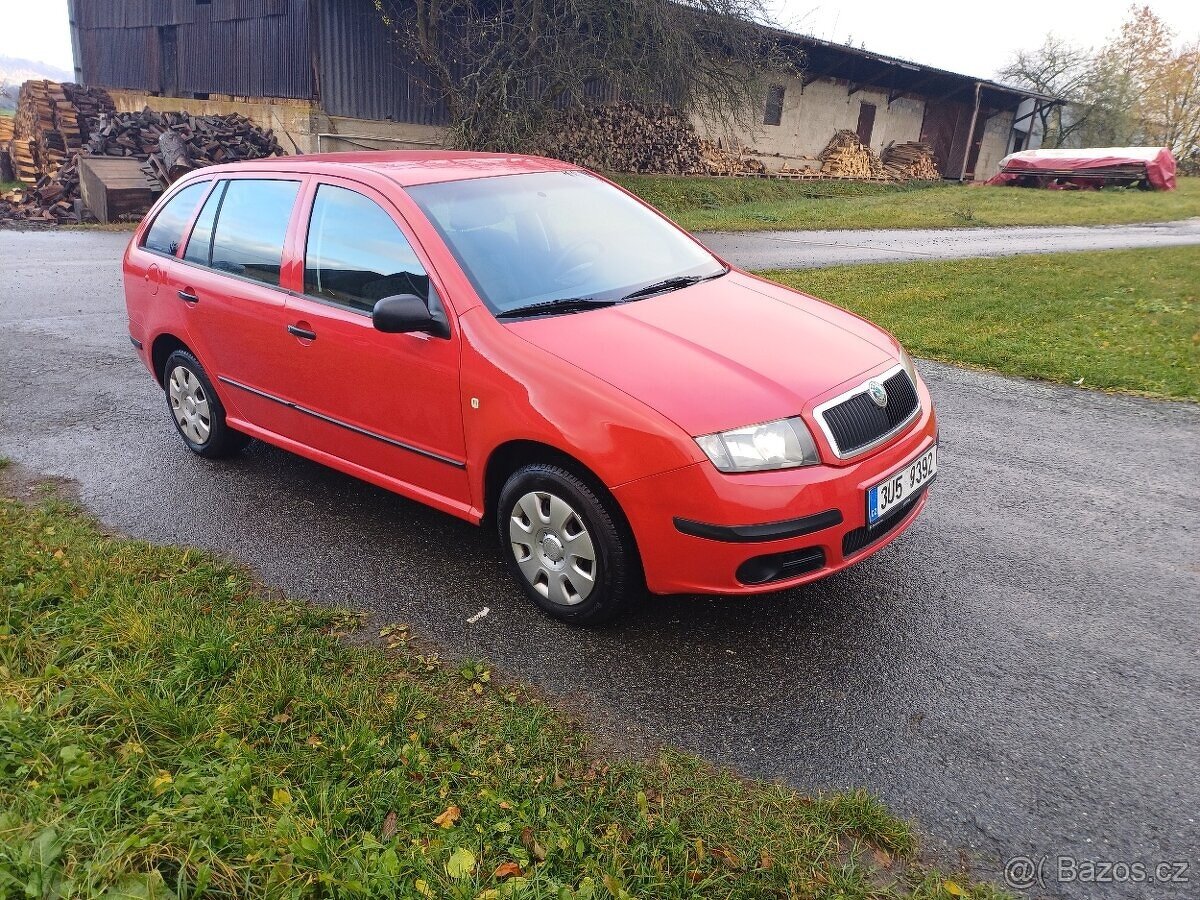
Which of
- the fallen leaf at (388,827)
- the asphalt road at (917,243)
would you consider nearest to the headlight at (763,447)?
the fallen leaf at (388,827)

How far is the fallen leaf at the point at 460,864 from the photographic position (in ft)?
7.12

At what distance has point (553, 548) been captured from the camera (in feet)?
11.0

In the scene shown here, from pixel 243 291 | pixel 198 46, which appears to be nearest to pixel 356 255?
pixel 243 291

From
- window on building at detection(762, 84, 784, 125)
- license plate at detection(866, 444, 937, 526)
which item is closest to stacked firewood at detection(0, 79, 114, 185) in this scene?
window on building at detection(762, 84, 784, 125)

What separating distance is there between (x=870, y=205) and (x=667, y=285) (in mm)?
20814

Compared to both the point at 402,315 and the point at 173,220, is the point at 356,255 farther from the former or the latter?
the point at 173,220

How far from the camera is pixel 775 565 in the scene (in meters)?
3.04

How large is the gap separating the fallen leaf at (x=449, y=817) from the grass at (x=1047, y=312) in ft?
20.5

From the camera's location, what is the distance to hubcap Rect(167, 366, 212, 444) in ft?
16.5

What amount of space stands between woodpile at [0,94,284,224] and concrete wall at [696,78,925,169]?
13.9 meters

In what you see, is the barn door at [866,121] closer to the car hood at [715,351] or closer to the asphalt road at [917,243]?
the asphalt road at [917,243]

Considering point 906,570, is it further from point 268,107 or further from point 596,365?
point 268,107

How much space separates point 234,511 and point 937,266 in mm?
10427

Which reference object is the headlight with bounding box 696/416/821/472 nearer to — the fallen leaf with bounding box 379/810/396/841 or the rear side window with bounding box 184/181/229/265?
the fallen leaf with bounding box 379/810/396/841
